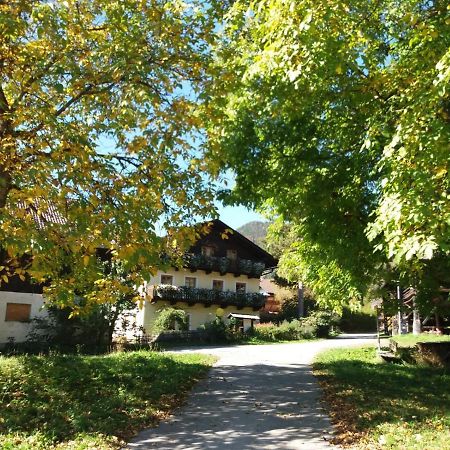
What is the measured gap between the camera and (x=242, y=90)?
9.68m

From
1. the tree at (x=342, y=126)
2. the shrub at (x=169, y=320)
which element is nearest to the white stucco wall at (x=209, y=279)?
the shrub at (x=169, y=320)

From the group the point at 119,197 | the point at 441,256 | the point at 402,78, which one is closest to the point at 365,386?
the point at 441,256

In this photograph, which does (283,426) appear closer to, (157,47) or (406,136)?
(406,136)

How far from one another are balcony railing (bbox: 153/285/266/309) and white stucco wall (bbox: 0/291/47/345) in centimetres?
1027

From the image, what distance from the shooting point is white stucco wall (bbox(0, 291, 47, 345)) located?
2555 centimetres

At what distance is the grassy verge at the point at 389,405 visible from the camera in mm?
7391

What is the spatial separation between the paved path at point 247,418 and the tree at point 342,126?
10.0ft

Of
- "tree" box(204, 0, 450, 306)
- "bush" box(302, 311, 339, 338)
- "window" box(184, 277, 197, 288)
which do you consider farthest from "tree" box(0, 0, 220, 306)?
"bush" box(302, 311, 339, 338)

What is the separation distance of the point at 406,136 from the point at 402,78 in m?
3.02

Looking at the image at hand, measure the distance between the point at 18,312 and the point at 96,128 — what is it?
21411 millimetres

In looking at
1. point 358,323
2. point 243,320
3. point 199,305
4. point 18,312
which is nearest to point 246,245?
point 243,320

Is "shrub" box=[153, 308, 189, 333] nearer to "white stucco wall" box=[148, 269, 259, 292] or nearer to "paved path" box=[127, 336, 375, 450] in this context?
"white stucco wall" box=[148, 269, 259, 292]

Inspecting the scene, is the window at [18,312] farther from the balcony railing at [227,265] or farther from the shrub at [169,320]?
the balcony railing at [227,265]

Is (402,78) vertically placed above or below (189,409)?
above
